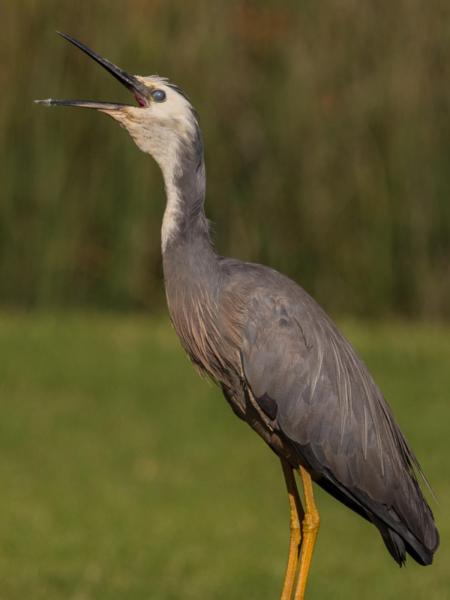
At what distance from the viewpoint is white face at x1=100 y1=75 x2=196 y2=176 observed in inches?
228

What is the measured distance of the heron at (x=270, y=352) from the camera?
5766 mm

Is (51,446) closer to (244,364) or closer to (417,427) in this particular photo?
(417,427)

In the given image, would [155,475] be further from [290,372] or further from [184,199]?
[184,199]

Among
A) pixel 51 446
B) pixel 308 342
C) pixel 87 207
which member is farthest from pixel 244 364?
pixel 87 207

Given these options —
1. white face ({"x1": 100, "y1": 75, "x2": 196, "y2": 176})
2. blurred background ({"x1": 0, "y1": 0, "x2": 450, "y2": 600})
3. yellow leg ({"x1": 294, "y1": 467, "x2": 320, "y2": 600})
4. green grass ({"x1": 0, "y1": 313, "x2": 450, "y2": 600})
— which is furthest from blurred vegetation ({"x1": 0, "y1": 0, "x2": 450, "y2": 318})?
yellow leg ({"x1": 294, "y1": 467, "x2": 320, "y2": 600})

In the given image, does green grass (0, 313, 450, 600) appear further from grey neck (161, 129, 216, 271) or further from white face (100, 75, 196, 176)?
white face (100, 75, 196, 176)

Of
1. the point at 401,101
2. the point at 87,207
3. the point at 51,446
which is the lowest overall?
the point at 51,446

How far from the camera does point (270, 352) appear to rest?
5.75 m

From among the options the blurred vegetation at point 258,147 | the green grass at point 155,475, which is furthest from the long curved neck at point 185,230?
the blurred vegetation at point 258,147

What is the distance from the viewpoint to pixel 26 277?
1342 centimetres

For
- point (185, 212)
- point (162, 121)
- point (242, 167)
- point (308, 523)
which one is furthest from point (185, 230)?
point (242, 167)

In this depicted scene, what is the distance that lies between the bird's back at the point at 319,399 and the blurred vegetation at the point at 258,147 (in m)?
7.42

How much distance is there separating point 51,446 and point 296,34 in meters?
4.73

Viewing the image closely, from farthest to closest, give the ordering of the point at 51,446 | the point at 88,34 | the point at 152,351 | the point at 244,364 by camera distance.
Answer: the point at 88,34 < the point at 152,351 < the point at 51,446 < the point at 244,364
